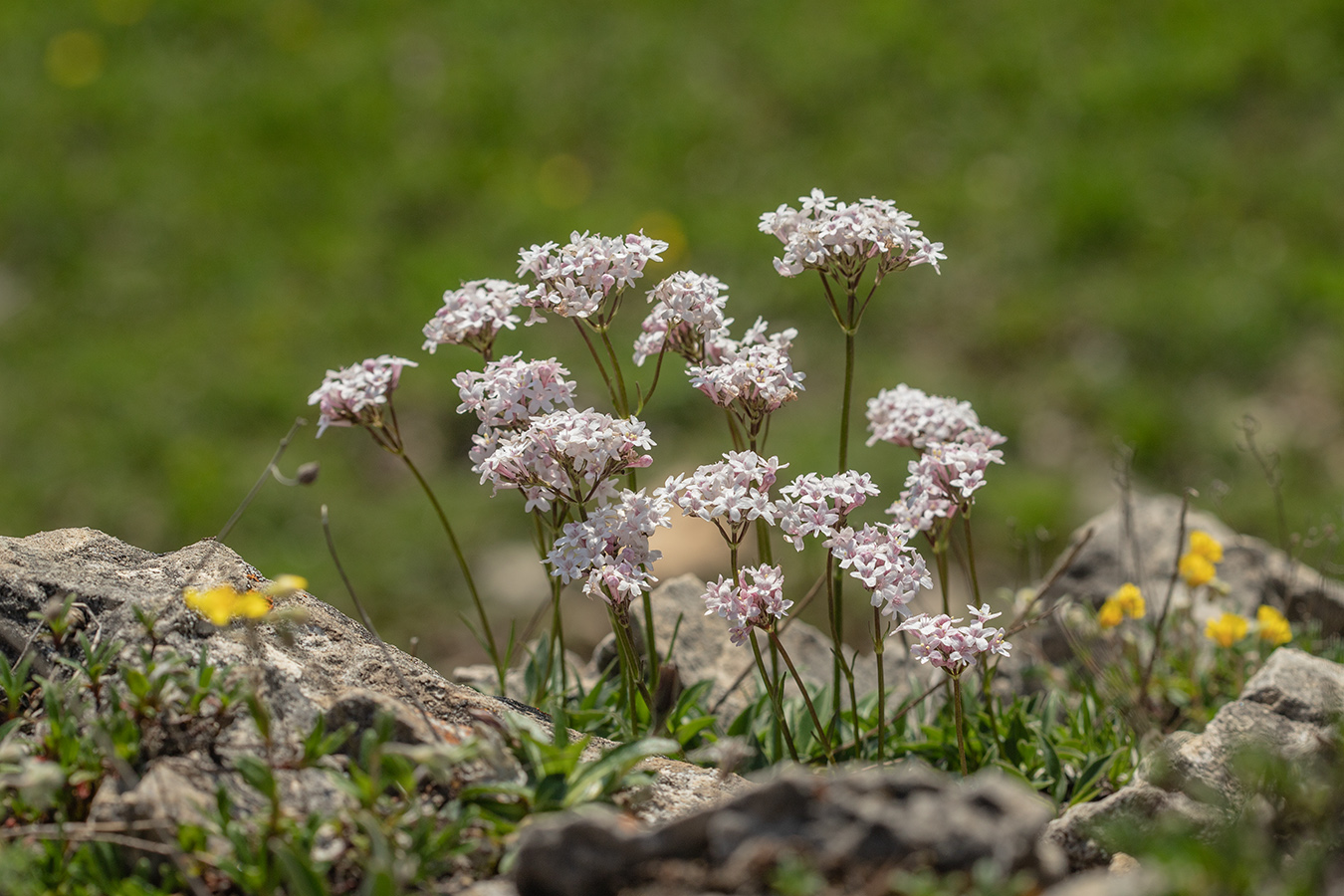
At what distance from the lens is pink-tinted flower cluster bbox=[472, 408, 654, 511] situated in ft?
8.85

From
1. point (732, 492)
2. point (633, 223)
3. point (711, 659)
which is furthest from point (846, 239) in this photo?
point (633, 223)

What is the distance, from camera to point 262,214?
7.58m

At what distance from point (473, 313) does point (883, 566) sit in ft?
3.98

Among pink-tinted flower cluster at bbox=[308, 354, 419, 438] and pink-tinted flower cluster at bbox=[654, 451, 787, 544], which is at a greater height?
pink-tinted flower cluster at bbox=[308, 354, 419, 438]

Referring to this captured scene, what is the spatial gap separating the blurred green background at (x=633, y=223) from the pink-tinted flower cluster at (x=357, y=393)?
8.83 ft

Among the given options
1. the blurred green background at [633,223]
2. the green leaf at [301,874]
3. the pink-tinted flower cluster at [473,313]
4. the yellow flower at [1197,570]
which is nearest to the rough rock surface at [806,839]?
the green leaf at [301,874]

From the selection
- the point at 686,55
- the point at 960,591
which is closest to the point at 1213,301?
the point at 960,591

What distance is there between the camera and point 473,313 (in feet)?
10.2

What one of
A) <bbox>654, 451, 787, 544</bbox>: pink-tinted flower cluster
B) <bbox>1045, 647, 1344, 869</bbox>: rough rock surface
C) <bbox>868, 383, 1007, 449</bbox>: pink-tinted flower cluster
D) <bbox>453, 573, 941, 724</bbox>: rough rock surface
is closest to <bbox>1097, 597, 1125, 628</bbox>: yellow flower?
<bbox>1045, 647, 1344, 869</bbox>: rough rock surface

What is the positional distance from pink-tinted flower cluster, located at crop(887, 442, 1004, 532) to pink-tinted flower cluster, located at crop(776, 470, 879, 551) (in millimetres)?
243

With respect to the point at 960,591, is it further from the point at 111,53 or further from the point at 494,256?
the point at 111,53

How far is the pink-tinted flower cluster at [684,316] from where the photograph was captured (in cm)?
299

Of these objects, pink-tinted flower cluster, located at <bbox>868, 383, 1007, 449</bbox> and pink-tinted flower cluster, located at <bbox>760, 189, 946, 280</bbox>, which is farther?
pink-tinted flower cluster, located at <bbox>868, 383, 1007, 449</bbox>

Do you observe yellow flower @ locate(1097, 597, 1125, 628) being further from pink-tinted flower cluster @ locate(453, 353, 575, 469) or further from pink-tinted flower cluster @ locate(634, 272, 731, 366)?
pink-tinted flower cluster @ locate(453, 353, 575, 469)
